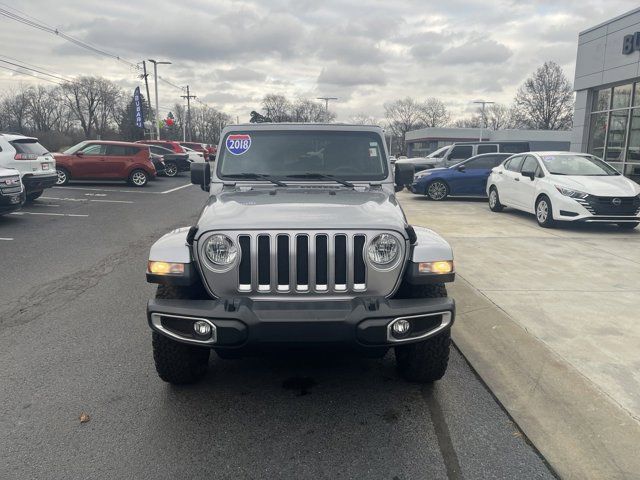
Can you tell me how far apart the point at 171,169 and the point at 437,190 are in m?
14.9

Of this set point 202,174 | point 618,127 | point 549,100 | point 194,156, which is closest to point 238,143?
point 202,174

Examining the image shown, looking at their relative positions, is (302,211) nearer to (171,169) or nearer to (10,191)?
(10,191)

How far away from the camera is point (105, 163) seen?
19.0m

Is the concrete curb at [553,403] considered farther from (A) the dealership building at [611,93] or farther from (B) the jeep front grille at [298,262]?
(A) the dealership building at [611,93]

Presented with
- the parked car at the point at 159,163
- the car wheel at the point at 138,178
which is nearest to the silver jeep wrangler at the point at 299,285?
the car wheel at the point at 138,178

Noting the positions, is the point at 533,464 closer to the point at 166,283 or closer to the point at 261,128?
the point at 166,283

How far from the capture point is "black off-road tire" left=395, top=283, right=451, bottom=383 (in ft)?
10.5

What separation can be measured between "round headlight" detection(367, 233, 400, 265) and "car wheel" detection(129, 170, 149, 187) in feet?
59.8

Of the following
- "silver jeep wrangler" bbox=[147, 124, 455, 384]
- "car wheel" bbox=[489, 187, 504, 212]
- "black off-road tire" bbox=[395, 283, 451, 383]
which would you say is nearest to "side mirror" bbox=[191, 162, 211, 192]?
"silver jeep wrangler" bbox=[147, 124, 455, 384]

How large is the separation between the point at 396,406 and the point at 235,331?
1.24 metres

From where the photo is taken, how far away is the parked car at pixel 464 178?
15508 millimetres

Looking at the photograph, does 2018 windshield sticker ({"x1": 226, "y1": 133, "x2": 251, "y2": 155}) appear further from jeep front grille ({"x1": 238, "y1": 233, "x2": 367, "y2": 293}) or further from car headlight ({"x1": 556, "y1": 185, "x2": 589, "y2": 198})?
car headlight ({"x1": 556, "y1": 185, "x2": 589, "y2": 198})

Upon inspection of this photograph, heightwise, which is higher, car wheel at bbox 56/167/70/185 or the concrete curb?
car wheel at bbox 56/167/70/185

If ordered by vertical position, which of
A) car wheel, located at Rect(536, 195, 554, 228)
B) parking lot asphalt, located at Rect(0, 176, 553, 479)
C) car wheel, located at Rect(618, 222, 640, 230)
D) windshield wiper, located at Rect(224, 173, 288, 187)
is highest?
windshield wiper, located at Rect(224, 173, 288, 187)
